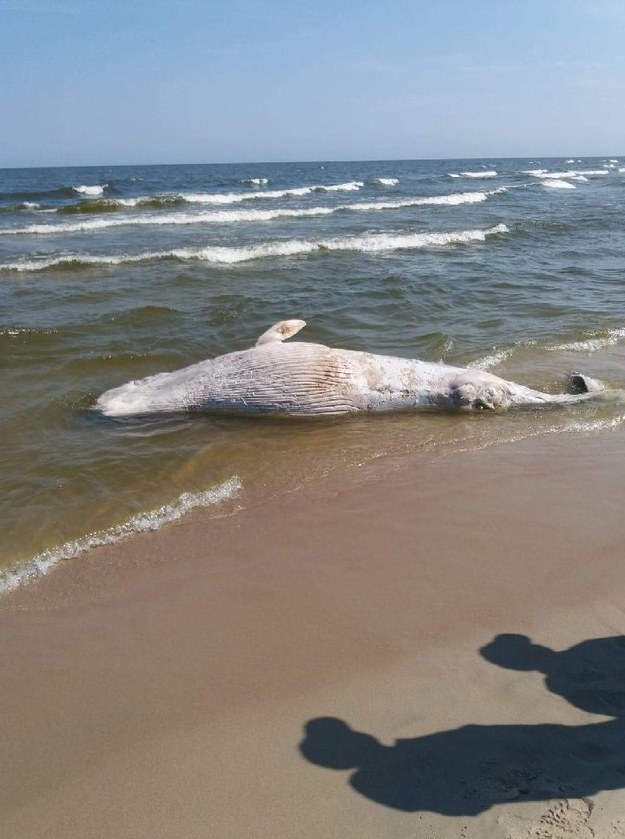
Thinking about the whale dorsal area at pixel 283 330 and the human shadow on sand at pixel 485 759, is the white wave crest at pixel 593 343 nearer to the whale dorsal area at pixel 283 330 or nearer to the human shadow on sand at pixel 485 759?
the whale dorsal area at pixel 283 330

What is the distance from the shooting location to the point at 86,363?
857cm

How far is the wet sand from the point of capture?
2.75 m

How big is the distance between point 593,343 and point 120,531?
764cm

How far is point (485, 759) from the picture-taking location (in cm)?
289

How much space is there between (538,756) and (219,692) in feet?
5.32

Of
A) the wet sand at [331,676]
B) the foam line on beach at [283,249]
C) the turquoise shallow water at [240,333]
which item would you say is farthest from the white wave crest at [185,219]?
→ the wet sand at [331,676]

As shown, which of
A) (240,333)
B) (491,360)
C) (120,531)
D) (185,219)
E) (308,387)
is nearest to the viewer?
(120,531)

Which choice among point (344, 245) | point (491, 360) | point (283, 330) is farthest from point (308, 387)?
point (344, 245)

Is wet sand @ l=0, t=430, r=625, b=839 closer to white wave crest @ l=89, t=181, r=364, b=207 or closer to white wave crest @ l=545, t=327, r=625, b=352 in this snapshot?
white wave crest @ l=545, t=327, r=625, b=352

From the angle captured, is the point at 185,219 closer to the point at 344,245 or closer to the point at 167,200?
the point at 344,245

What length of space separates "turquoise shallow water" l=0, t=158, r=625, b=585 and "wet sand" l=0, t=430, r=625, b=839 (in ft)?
2.86

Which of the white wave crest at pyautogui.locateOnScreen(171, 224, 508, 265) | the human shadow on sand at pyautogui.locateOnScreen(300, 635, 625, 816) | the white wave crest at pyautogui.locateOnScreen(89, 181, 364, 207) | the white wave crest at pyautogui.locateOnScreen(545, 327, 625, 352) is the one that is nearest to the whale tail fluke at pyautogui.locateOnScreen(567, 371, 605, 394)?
the white wave crest at pyautogui.locateOnScreen(545, 327, 625, 352)

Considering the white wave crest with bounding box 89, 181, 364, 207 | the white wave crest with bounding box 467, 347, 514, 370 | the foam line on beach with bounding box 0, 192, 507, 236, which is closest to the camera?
the white wave crest with bounding box 467, 347, 514, 370

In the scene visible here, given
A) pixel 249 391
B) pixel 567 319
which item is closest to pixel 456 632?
pixel 249 391
